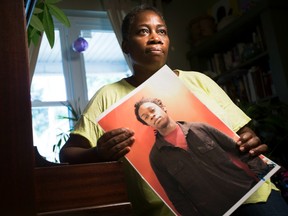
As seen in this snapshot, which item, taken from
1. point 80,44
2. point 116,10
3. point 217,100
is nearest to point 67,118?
point 80,44

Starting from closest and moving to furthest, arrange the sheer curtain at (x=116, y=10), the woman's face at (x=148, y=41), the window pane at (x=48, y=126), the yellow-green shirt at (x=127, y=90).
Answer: the yellow-green shirt at (x=127, y=90) → the woman's face at (x=148, y=41) → the window pane at (x=48, y=126) → the sheer curtain at (x=116, y=10)

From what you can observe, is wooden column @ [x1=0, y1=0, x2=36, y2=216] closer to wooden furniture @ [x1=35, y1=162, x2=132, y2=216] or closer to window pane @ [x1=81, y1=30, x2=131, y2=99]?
wooden furniture @ [x1=35, y1=162, x2=132, y2=216]

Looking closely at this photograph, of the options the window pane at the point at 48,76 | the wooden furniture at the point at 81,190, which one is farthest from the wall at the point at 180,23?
the wooden furniture at the point at 81,190

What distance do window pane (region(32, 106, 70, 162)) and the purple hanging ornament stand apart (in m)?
0.51

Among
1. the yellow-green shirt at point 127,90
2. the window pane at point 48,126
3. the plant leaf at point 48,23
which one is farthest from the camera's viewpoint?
the window pane at point 48,126

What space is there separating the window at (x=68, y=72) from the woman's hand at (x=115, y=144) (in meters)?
2.05

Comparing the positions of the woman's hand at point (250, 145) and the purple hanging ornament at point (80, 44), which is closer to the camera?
the woman's hand at point (250, 145)

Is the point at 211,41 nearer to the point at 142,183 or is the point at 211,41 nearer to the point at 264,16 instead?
the point at 264,16

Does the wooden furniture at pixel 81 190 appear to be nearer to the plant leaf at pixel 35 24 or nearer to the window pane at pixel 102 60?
the plant leaf at pixel 35 24

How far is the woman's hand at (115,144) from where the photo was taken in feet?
1.69

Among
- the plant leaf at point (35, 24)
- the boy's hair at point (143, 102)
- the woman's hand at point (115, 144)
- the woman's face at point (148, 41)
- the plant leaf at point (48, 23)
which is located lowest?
Result: the woman's hand at point (115, 144)

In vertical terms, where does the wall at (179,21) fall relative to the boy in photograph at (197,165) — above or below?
above

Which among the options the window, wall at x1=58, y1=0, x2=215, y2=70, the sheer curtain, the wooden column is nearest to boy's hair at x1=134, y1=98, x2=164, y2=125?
the wooden column

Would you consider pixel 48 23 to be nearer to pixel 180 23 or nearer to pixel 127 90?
pixel 127 90
